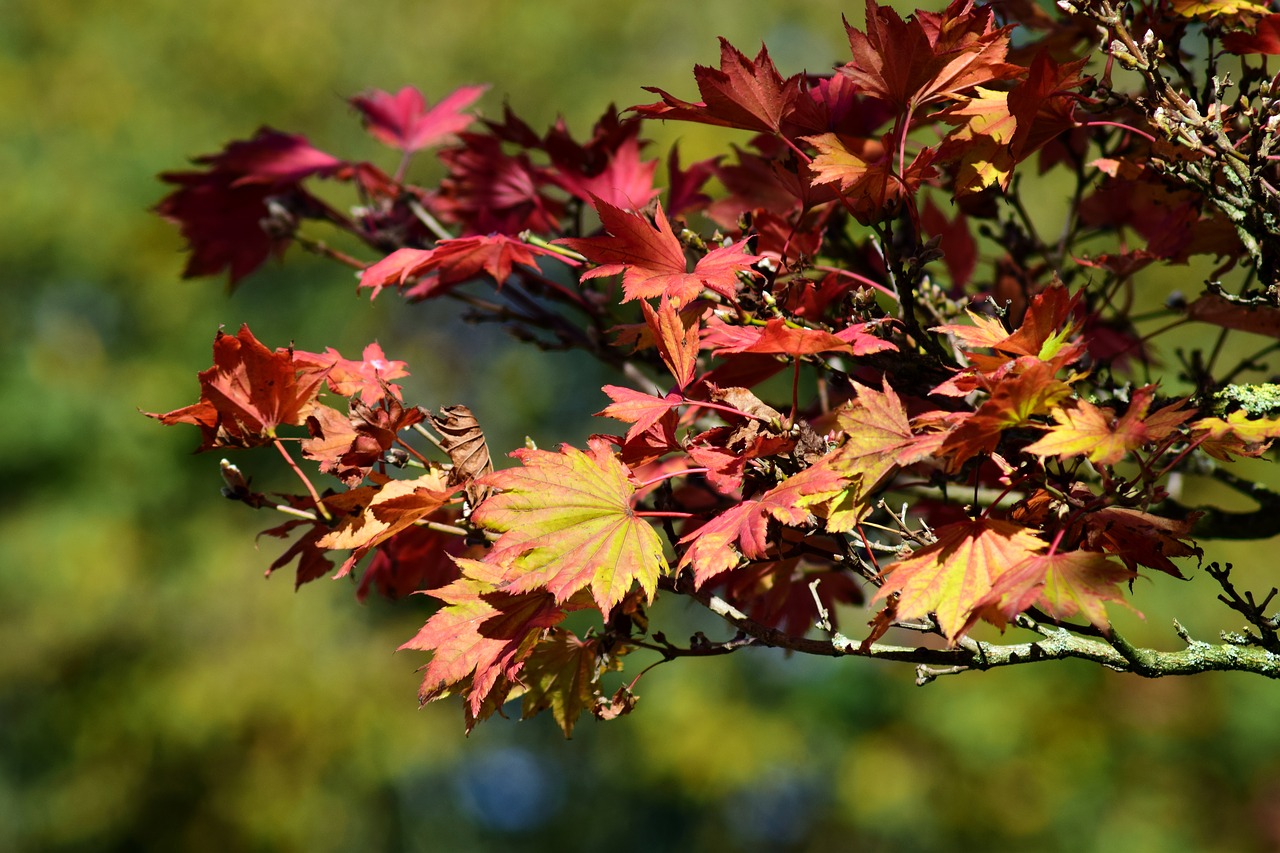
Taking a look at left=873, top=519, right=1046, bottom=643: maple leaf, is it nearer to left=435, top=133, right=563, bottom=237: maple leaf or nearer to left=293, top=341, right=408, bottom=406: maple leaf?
left=293, top=341, right=408, bottom=406: maple leaf

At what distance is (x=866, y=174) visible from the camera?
84 cm

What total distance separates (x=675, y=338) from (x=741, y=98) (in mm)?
199

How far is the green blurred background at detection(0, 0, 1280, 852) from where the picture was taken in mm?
4727

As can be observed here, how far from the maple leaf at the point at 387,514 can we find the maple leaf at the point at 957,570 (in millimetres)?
340

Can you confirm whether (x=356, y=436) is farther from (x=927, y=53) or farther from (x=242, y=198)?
(x=242, y=198)

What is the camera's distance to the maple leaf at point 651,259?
0.83 meters

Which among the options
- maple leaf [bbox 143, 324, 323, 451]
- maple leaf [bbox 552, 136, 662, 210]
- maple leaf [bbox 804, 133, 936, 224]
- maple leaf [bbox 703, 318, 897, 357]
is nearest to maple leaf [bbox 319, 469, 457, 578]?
maple leaf [bbox 143, 324, 323, 451]

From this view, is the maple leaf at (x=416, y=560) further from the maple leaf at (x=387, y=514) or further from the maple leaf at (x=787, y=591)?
the maple leaf at (x=787, y=591)

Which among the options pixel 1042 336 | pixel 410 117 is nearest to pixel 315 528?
pixel 1042 336

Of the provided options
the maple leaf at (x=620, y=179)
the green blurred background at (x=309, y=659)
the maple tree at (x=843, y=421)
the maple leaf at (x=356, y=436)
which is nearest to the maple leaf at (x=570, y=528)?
the maple tree at (x=843, y=421)

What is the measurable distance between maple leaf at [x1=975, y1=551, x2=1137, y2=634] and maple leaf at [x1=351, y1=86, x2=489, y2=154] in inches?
44.1

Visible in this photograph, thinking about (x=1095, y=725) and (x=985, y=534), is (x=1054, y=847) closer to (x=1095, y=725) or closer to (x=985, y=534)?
(x=1095, y=725)

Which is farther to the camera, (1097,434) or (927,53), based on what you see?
(927,53)

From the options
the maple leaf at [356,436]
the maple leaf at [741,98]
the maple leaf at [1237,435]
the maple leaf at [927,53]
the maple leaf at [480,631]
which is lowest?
the maple leaf at [480,631]
